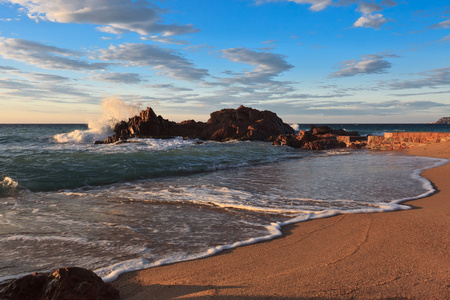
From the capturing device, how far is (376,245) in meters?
3.17

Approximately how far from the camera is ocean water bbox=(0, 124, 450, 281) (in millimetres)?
3236

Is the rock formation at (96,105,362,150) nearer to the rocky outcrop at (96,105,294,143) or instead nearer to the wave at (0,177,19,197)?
the rocky outcrop at (96,105,294,143)

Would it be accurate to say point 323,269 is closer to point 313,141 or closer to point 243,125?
point 313,141

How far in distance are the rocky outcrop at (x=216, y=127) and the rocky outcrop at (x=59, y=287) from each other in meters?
22.9

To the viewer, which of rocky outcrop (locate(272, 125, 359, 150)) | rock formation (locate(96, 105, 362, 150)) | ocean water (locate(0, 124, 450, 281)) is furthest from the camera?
rock formation (locate(96, 105, 362, 150))

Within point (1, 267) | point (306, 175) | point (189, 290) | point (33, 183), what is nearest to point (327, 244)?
point (189, 290)

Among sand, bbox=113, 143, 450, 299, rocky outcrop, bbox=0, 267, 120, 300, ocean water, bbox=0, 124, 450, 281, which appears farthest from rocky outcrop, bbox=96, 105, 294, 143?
rocky outcrop, bbox=0, 267, 120, 300

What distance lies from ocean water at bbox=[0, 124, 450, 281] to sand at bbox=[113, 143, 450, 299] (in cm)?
32

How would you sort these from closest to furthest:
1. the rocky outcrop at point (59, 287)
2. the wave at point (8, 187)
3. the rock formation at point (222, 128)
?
1. the rocky outcrop at point (59, 287)
2. the wave at point (8, 187)
3. the rock formation at point (222, 128)

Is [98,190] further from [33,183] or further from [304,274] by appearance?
[304,274]

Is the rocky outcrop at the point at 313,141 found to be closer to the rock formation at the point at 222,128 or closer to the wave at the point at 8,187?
the rock formation at the point at 222,128

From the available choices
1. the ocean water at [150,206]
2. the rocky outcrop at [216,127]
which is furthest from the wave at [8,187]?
the rocky outcrop at [216,127]

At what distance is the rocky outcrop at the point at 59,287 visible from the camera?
2.04m

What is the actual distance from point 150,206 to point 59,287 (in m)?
3.32
